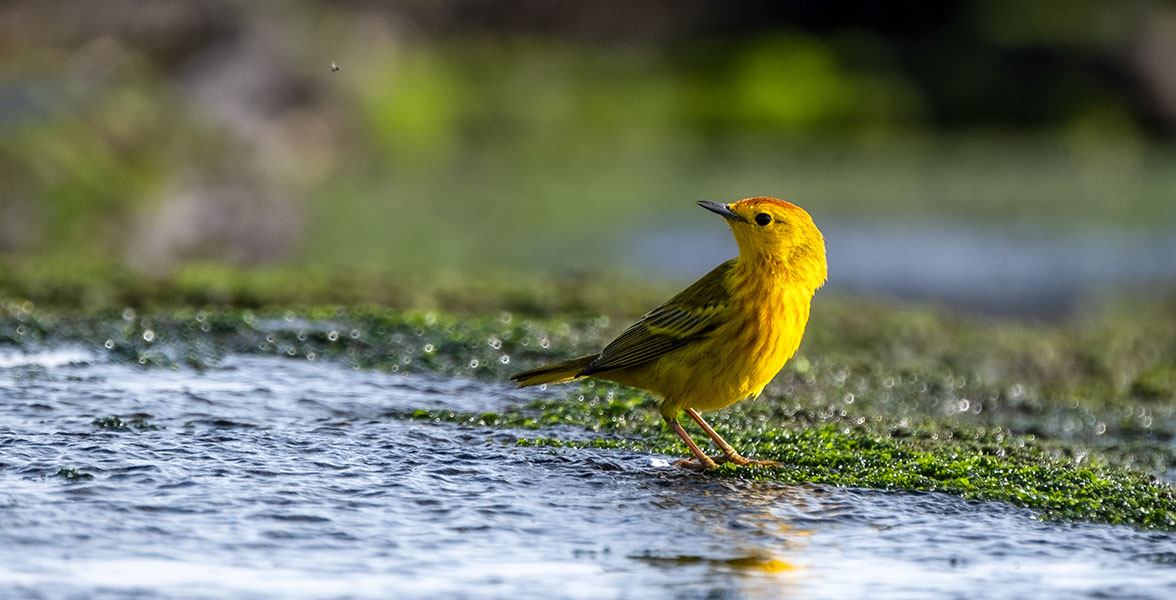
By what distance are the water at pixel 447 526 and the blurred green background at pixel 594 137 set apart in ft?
10.8

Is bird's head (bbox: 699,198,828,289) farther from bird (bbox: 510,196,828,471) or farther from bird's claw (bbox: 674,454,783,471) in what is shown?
bird's claw (bbox: 674,454,783,471)

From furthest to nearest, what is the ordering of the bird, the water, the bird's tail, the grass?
1. the bird's tail
2. the bird
3. the grass
4. the water

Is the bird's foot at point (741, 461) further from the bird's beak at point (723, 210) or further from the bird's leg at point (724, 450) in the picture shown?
the bird's beak at point (723, 210)

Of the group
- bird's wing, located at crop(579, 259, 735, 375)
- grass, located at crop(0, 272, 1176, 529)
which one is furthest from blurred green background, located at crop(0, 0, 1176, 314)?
bird's wing, located at crop(579, 259, 735, 375)

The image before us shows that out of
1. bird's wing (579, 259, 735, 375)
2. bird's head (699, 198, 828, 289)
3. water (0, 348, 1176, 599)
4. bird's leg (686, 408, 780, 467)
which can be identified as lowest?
water (0, 348, 1176, 599)

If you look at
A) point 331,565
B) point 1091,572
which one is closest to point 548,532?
point 331,565

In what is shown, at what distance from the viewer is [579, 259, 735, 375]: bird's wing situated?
14.1ft

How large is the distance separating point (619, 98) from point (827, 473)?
684 inches

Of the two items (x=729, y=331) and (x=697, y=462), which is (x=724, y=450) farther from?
(x=729, y=331)

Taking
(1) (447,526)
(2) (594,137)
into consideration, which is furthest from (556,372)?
(2) (594,137)

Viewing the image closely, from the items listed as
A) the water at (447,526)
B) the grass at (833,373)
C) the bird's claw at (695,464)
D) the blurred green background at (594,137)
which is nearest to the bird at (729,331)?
the bird's claw at (695,464)

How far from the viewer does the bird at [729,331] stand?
425cm

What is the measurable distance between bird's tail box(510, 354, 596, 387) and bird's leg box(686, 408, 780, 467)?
14.6 inches

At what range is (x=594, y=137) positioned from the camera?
66.5 feet
